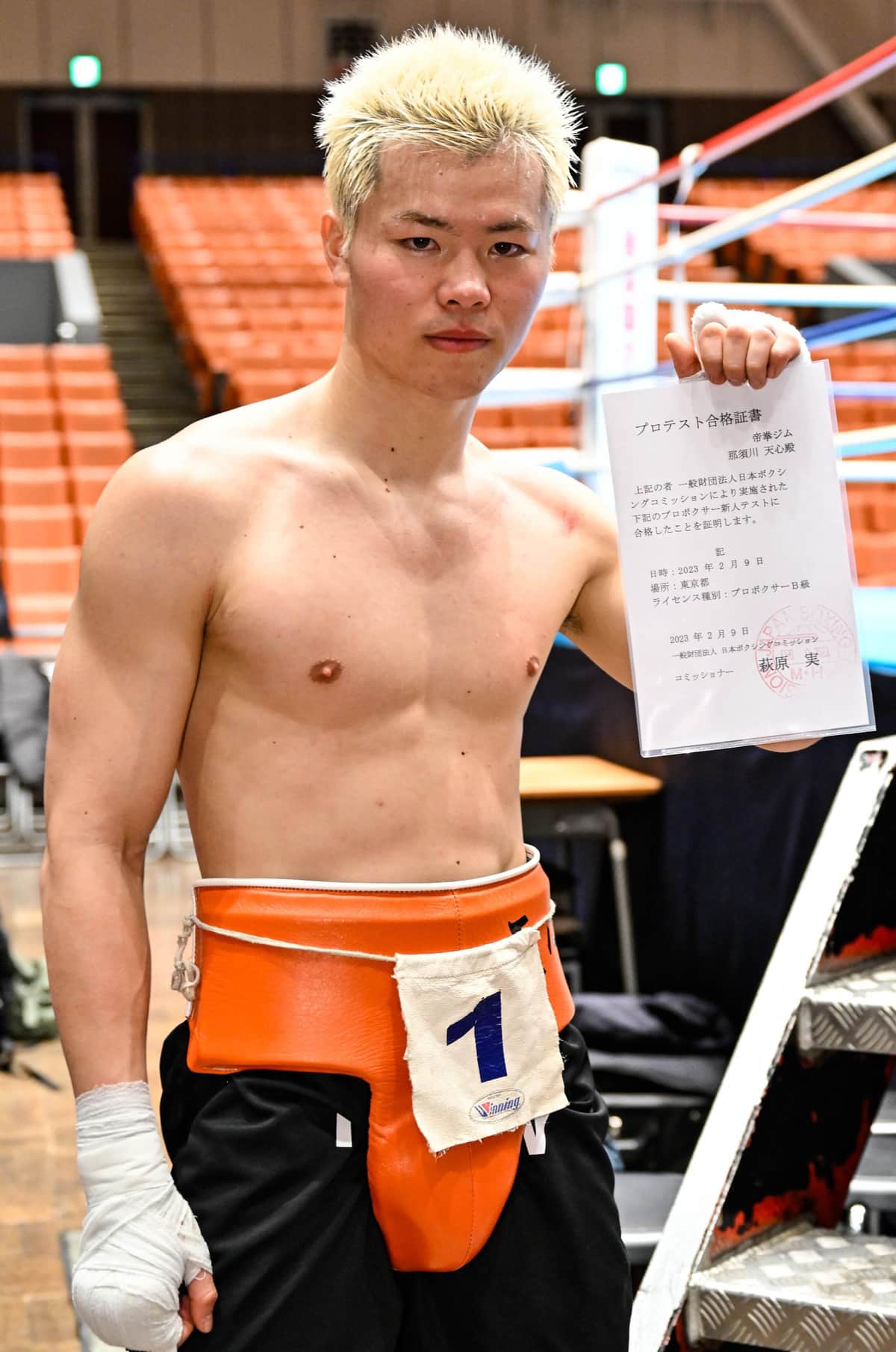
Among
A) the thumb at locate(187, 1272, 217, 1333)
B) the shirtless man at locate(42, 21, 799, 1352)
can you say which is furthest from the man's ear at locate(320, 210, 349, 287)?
the thumb at locate(187, 1272, 217, 1333)

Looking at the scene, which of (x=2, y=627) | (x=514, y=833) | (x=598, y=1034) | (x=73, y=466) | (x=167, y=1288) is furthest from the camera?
(x=73, y=466)

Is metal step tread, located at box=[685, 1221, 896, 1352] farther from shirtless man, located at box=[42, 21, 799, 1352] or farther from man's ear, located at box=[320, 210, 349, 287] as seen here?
man's ear, located at box=[320, 210, 349, 287]

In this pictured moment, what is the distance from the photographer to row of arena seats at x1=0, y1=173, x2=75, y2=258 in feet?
36.6

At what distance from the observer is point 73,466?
8.24m

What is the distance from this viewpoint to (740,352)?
4.26ft

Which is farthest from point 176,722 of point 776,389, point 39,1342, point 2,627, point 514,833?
point 2,627

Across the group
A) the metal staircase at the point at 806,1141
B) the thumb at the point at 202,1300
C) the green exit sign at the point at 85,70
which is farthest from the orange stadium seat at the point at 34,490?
the green exit sign at the point at 85,70

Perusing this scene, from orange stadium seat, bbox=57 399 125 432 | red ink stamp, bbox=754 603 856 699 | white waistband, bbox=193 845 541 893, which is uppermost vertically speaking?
orange stadium seat, bbox=57 399 125 432

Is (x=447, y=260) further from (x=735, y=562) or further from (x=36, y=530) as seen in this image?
(x=36, y=530)

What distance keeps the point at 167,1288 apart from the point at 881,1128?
5.40 ft

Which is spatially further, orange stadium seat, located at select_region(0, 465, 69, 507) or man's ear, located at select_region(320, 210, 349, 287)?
orange stadium seat, located at select_region(0, 465, 69, 507)

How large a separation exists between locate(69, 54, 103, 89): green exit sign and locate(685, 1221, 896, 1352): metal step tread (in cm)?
1395

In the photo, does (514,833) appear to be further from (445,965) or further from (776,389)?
(776,389)

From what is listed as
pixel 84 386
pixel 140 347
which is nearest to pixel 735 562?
pixel 84 386
